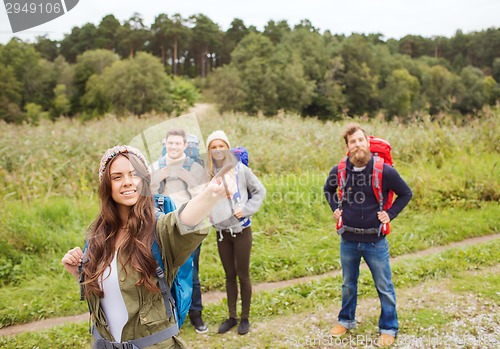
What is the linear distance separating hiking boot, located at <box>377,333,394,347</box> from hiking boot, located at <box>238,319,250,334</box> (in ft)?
3.99

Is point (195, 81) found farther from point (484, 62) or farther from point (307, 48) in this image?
point (484, 62)

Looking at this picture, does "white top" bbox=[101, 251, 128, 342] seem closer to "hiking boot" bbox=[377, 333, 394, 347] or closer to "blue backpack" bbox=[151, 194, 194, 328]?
"blue backpack" bbox=[151, 194, 194, 328]

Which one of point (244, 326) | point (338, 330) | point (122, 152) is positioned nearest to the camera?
point (122, 152)

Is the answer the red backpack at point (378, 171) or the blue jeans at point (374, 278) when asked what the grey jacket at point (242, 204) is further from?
the blue jeans at point (374, 278)

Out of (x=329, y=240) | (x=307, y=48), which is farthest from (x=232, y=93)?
(x=329, y=240)

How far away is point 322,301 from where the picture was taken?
433cm

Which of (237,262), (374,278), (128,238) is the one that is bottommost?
(374,278)

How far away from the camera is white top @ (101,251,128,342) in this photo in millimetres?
1746

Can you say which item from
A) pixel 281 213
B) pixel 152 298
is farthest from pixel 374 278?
pixel 281 213

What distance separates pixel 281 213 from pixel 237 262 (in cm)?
295

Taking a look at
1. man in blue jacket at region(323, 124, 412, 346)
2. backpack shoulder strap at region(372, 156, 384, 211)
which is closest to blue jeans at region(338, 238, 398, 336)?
man in blue jacket at region(323, 124, 412, 346)

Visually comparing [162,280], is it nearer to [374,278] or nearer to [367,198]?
[367,198]

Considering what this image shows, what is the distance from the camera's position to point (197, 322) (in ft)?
12.8

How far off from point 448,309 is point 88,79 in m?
34.4
